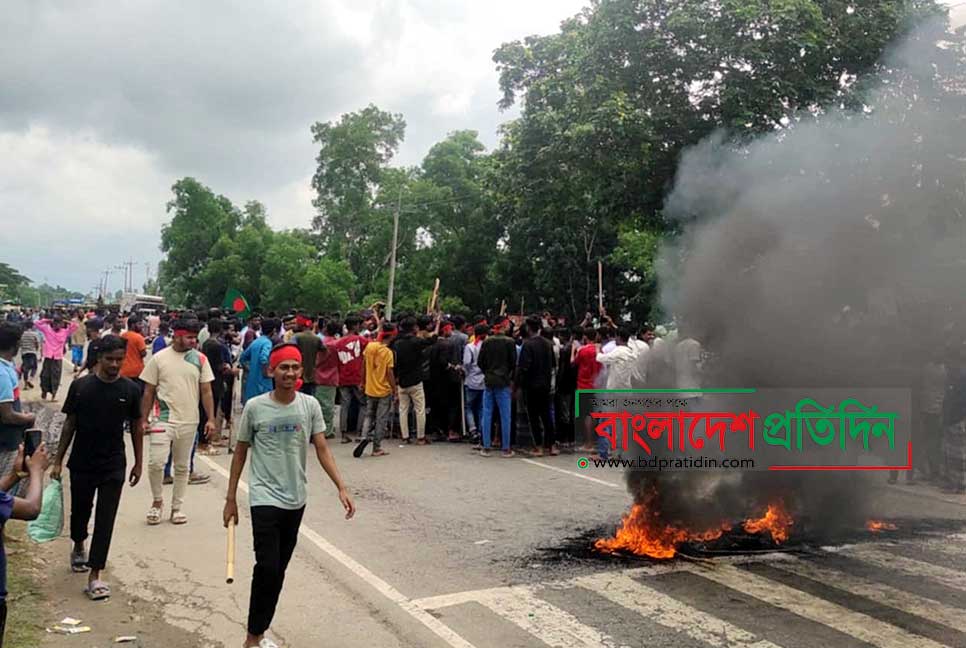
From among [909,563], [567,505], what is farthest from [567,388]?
[909,563]

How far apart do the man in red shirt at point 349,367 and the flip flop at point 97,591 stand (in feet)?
20.7

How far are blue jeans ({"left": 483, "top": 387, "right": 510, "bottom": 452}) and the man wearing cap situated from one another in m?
6.05

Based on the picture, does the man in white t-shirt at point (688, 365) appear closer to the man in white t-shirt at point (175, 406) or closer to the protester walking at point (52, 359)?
the man in white t-shirt at point (175, 406)

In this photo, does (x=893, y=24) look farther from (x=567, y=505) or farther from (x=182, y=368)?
(x=182, y=368)

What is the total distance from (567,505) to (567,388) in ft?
12.6

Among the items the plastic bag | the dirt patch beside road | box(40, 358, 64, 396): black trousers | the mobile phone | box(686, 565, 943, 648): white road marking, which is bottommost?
the dirt patch beside road

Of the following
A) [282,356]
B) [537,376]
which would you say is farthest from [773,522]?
[282,356]

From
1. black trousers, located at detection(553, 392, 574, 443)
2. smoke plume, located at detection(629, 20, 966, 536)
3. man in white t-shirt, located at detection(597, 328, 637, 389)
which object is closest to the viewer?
smoke plume, located at detection(629, 20, 966, 536)

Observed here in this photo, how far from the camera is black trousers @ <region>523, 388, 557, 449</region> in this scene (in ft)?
33.4

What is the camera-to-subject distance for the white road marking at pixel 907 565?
17.8 ft

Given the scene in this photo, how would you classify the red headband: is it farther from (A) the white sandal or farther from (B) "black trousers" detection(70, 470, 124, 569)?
(A) the white sandal

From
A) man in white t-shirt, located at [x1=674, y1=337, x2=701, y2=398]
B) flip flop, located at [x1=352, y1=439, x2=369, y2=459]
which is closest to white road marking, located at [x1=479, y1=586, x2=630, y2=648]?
man in white t-shirt, located at [x1=674, y1=337, x2=701, y2=398]

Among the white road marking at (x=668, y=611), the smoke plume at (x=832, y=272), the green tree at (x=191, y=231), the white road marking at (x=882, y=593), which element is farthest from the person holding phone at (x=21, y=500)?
the green tree at (x=191, y=231)

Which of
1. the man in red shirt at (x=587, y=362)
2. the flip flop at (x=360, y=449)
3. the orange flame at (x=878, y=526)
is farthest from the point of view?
the man in red shirt at (x=587, y=362)
